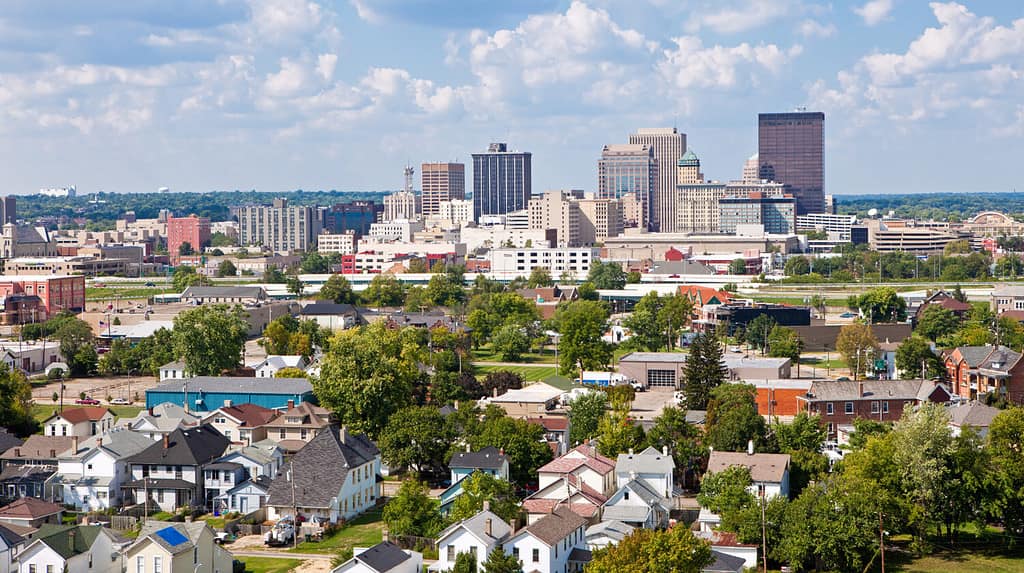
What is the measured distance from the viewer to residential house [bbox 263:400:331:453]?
49.1 metres

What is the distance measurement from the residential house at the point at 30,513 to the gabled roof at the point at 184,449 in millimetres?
4232

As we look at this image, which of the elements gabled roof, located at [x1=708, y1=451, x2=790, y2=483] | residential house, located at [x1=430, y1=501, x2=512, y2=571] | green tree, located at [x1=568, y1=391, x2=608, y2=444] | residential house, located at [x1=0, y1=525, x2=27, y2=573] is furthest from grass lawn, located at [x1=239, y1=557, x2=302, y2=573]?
green tree, located at [x1=568, y1=391, x2=608, y2=444]

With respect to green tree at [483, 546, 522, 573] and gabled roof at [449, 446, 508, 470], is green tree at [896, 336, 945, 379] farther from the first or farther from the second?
green tree at [483, 546, 522, 573]

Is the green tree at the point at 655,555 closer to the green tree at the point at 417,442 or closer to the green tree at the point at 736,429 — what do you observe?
the green tree at the point at 736,429

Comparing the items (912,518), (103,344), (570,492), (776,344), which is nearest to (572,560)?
(570,492)

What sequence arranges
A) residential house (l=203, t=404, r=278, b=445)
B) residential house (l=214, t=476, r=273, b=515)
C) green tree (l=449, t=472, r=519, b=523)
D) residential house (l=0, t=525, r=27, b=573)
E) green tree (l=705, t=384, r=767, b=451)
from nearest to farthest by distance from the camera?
1. residential house (l=0, t=525, r=27, b=573)
2. green tree (l=449, t=472, r=519, b=523)
3. residential house (l=214, t=476, r=273, b=515)
4. green tree (l=705, t=384, r=767, b=451)
5. residential house (l=203, t=404, r=278, b=445)

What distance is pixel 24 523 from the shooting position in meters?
37.2

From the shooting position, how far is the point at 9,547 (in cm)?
3375

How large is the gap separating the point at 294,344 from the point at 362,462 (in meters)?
33.8

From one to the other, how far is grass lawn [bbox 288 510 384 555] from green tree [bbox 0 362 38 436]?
1798cm

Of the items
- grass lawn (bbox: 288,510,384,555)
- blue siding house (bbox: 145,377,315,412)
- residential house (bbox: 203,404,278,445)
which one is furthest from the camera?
blue siding house (bbox: 145,377,315,412)

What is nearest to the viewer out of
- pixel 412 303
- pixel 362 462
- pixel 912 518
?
pixel 912 518

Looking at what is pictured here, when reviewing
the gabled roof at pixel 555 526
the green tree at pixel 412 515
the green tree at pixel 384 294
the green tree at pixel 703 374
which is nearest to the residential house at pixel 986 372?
the green tree at pixel 703 374

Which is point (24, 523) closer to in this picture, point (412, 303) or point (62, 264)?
point (412, 303)
